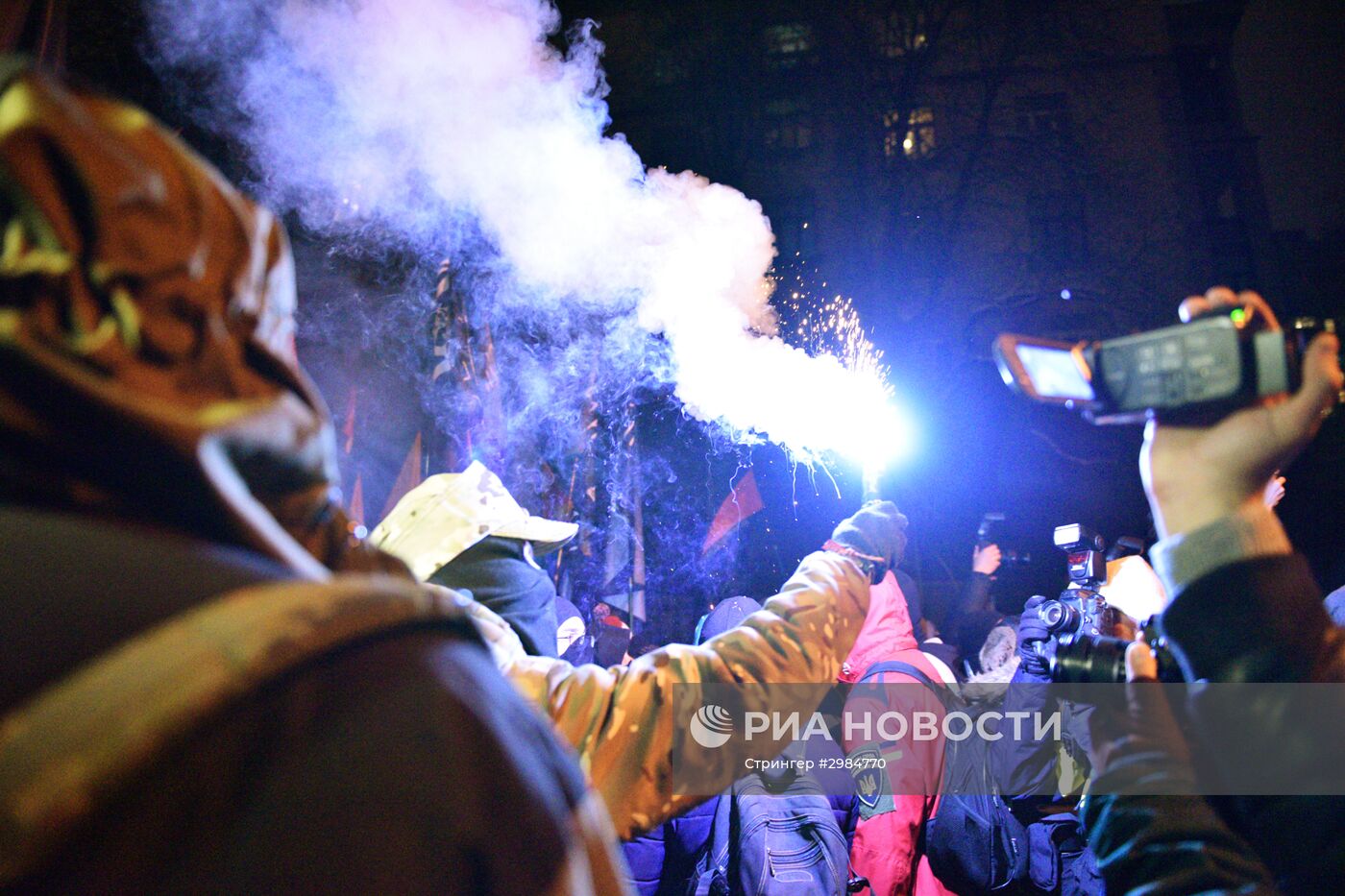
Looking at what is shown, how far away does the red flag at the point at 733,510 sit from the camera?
42.1 ft

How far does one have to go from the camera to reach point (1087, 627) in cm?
424

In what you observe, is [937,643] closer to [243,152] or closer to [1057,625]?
[1057,625]

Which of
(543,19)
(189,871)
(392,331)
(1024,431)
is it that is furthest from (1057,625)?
(1024,431)

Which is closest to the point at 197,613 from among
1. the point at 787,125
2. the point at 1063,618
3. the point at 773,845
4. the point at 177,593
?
the point at 177,593

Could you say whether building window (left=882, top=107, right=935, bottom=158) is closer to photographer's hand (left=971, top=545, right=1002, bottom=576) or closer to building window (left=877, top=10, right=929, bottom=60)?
building window (left=877, top=10, right=929, bottom=60)

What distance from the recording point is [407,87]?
4875 mm

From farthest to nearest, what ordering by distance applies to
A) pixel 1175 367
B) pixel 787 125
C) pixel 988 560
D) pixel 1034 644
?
pixel 787 125, pixel 988 560, pixel 1034 644, pixel 1175 367

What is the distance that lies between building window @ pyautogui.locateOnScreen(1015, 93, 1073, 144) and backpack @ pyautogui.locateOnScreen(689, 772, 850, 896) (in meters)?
19.0

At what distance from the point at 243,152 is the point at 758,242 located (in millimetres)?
4194

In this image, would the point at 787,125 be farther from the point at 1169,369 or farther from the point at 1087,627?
the point at 1169,369

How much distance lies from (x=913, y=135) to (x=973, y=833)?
18.1 m

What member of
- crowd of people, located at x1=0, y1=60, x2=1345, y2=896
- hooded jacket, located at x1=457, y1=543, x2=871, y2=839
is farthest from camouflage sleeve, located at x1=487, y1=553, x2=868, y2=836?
crowd of people, located at x1=0, y1=60, x2=1345, y2=896

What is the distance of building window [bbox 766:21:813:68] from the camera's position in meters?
17.6

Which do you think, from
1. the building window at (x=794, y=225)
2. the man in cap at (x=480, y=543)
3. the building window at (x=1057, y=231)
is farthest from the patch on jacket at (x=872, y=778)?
the building window at (x=1057, y=231)
